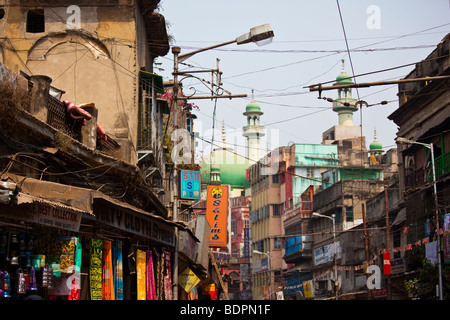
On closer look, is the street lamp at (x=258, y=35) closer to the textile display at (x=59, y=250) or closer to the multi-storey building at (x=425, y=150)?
the textile display at (x=59, y=250)

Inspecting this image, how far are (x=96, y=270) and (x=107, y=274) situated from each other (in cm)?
56

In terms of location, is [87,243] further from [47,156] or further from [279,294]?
[279,294]

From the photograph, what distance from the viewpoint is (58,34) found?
23781mm

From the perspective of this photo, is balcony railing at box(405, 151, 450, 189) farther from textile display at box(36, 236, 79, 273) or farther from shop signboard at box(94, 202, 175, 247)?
textile display at box(36, 236, 79, 273)

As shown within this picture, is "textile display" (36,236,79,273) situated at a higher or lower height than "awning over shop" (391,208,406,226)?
lower

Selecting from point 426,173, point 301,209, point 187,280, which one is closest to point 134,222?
point 187,280

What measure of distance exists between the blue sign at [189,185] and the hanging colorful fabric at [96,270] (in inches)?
402

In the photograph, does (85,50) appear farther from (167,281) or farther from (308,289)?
(308,289)

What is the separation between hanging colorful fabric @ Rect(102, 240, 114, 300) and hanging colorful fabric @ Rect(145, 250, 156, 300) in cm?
343

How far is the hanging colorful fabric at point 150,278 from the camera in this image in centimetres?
1950

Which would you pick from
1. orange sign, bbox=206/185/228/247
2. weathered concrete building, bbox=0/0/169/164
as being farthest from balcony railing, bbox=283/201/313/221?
weathered concrete building, bbox=0/0/169/164

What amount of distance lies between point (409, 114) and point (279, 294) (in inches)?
1398

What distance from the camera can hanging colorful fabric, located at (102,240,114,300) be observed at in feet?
51.9

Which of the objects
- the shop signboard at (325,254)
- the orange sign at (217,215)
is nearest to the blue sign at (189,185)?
the orange sign at (217,215)
